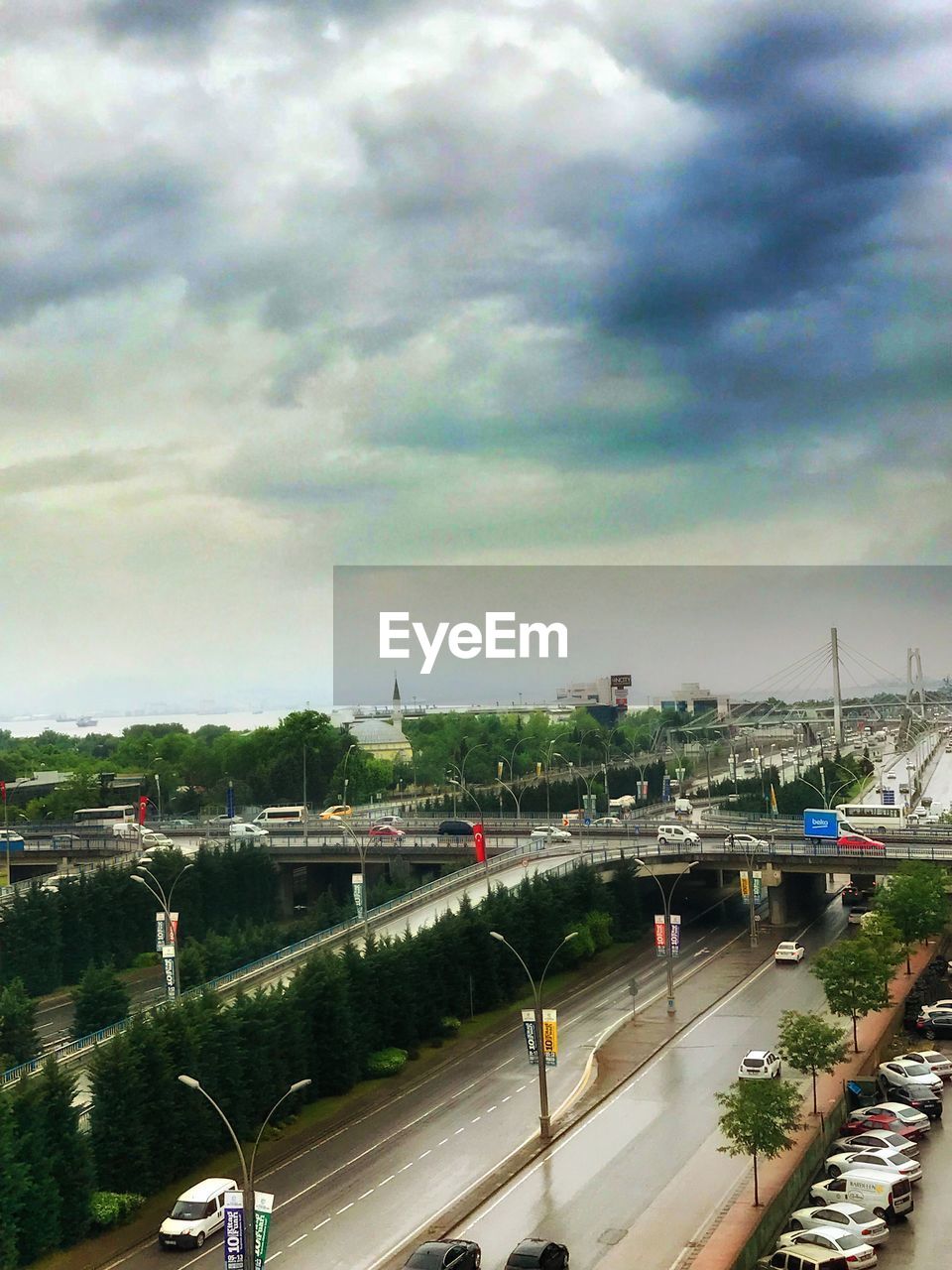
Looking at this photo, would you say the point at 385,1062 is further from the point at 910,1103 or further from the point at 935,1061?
the point at 935,1061

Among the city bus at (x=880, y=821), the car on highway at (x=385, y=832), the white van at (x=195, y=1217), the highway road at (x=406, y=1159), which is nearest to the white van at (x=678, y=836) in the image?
the city bus at (x=880, y=821)

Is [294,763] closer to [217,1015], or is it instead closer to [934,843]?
[934,843]

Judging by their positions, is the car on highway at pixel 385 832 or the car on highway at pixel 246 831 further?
the car on highway at pixel 246 831

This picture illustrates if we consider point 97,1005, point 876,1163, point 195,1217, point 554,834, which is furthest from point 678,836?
point 195,1217

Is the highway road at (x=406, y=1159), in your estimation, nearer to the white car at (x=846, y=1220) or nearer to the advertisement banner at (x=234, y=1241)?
the advertisement banner at (x=234, y=1241)

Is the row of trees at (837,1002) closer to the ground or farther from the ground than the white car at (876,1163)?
farther from the ground

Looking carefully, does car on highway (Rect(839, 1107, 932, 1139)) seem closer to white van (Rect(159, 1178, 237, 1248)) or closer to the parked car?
the parked car

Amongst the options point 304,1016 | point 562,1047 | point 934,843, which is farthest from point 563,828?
point 304,1016
